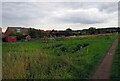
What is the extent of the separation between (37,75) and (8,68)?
88 cm

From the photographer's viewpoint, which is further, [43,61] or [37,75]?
[43,61]

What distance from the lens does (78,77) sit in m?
8.74

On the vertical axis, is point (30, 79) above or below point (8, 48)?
below

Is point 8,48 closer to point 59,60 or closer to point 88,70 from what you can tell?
point 59,60

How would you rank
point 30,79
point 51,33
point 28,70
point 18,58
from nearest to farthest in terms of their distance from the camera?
point 30,79, point 28,70, point 18,58, point 51,33

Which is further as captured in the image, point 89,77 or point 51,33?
point 51,33

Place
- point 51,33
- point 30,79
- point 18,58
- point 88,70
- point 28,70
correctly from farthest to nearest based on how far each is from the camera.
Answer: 1. point 51,33
2. point 88,70
3. point 18,58
4. point 28,70
5. point 30,79

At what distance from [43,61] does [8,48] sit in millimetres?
1975

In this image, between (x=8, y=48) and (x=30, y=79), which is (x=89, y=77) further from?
(x=8, y=48)

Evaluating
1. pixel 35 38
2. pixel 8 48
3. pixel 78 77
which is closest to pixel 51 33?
pixel 35 38

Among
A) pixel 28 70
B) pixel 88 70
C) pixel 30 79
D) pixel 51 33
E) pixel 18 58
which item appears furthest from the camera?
pixel 51 33

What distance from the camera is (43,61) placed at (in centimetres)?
941

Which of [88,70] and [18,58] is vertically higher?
[18,58]

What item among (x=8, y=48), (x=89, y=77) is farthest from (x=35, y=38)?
(x=89, y=77)
